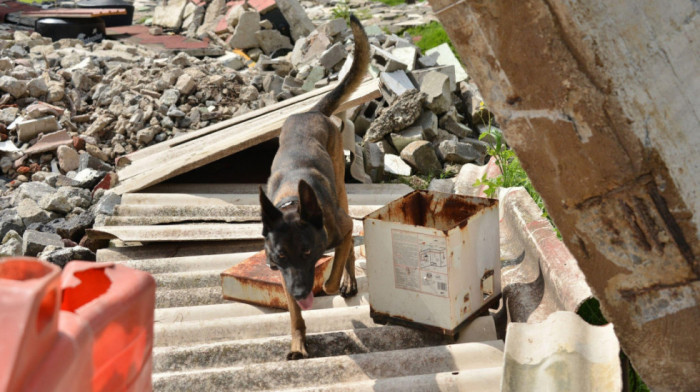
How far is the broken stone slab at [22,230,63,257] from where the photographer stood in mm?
5769

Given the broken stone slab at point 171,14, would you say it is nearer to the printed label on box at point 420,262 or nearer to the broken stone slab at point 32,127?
the broken stone slab at point 32,127

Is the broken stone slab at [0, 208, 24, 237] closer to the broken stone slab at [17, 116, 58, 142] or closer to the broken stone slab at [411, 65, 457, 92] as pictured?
the broken stone slab at [17, 116, 58, 142]

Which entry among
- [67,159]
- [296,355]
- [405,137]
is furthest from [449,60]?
[296,355]

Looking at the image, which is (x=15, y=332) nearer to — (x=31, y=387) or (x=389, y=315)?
(x=31, y=387)

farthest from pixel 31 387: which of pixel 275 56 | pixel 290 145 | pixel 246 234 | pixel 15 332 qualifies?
pixel 275 56

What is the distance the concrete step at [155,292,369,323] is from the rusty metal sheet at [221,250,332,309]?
2.0 inches

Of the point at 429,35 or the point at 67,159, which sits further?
the point at 429,35

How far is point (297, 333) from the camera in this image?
3938mm

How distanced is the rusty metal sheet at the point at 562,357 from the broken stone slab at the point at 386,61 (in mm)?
7108

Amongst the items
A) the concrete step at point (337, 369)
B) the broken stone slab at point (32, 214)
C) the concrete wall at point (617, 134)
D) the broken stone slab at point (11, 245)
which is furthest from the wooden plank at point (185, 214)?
the concrete wall at point (617, 134)

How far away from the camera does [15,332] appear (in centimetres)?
109

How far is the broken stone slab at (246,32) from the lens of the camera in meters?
13.8

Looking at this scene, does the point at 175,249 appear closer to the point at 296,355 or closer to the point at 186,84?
the point at 296,355

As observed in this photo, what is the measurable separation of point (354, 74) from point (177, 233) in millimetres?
1841
